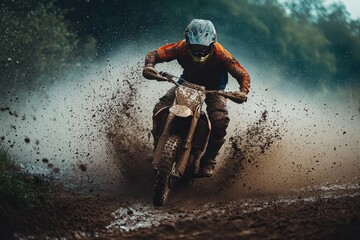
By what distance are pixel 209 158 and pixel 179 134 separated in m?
1.11

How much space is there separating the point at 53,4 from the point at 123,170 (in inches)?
635

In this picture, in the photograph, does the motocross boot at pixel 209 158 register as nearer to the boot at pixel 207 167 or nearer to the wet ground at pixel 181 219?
the boot at pixel 207 167

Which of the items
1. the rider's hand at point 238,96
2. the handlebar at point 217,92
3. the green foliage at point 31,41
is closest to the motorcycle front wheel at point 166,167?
the handlebar at point 217,92

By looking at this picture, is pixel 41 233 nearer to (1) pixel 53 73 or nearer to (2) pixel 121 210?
(2) pixel 121 210

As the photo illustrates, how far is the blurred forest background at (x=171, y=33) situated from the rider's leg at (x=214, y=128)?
13140 mm

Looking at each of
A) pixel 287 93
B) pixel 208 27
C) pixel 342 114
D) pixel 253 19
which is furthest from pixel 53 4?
pixel 208 27

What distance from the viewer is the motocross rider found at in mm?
6680

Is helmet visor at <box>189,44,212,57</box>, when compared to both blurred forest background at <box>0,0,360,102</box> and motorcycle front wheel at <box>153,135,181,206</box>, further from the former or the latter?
blurred forest background at <box>0,0,360,102</box>

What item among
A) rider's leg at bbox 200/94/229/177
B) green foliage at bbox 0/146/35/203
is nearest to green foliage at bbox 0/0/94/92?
green foliage at bbox 0/146/35/203

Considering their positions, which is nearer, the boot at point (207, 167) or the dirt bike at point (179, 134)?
the dirt bike at point (179, 134)

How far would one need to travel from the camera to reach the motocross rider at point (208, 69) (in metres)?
6.68

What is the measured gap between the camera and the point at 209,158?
23.9ft

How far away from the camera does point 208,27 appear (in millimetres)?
6727

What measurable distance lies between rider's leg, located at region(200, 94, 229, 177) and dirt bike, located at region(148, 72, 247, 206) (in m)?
0.51
